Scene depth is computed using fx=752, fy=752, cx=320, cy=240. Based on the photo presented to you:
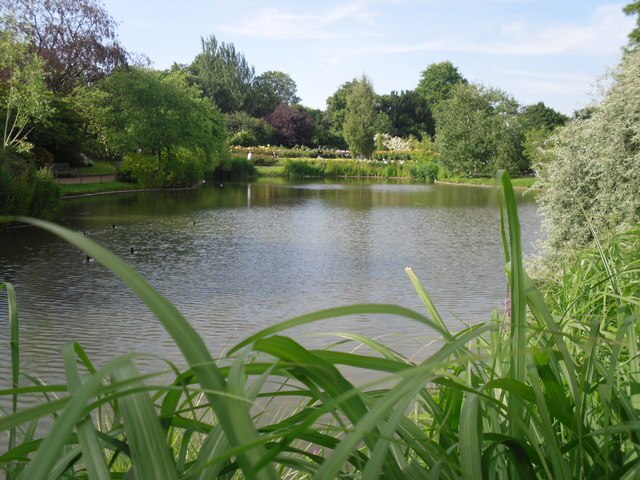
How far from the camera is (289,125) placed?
6912cm

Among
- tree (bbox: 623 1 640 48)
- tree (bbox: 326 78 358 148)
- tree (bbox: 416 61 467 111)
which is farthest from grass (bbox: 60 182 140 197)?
tree (bbox: 416 61 467 111)

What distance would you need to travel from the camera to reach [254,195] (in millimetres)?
29469

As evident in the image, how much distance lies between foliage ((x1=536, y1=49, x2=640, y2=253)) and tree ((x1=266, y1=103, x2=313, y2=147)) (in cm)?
6128

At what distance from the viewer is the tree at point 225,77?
73444 millimetres

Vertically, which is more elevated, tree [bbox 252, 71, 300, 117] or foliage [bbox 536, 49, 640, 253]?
tree [bbox 252, 71, 300, 117]

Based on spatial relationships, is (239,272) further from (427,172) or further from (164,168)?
(427,172)

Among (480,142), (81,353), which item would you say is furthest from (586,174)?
(480,142)

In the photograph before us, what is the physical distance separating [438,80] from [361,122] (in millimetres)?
22655

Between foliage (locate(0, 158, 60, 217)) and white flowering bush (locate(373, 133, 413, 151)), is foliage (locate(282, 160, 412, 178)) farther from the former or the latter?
foliage (locate(0, 158, 60, 217))

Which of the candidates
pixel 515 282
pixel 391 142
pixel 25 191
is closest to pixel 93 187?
pixel 25 191

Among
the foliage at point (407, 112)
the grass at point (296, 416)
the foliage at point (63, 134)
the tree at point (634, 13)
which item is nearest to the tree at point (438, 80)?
the foliage at point (407, 112)

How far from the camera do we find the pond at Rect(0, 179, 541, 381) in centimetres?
738

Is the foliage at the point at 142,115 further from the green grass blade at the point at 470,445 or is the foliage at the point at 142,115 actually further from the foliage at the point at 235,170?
the green grass blade at the point at 470,445

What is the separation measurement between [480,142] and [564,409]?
146ft
